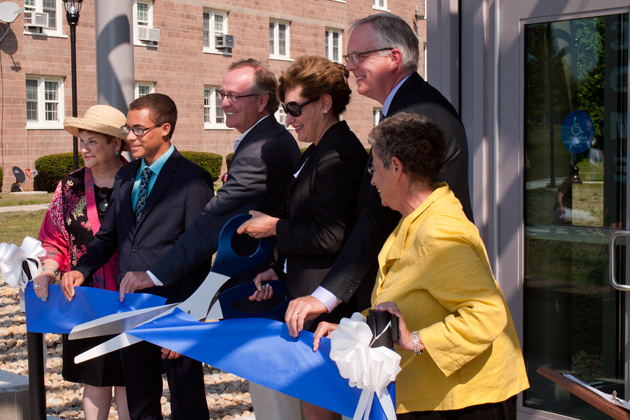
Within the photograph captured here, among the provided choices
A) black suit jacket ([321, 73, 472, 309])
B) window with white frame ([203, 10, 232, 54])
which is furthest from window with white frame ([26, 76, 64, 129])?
black suit jacket ([321, 73, 472, 309])

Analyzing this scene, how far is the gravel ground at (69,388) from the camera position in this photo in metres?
5.19

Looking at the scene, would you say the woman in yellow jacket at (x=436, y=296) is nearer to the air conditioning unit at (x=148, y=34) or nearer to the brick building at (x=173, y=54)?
the brick building at (x=173, y=54)

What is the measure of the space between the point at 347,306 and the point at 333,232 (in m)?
0.39

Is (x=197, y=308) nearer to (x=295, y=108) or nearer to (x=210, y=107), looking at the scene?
(x=295, y=108)

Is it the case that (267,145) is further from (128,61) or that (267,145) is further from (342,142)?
(128,61)

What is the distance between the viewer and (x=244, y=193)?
3.62 m

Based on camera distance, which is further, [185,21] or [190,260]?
[185,21]

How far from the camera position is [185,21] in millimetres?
28359

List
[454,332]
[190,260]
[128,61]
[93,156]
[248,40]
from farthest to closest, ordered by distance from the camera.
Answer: [248,40], [128,61], [93,156], [190,260], [454,332]

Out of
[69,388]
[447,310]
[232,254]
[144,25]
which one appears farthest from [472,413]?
[144,25]

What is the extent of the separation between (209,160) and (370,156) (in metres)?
24.9

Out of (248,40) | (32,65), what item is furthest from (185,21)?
(32,65)

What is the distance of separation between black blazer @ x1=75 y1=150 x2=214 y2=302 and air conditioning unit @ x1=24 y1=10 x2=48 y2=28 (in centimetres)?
2243

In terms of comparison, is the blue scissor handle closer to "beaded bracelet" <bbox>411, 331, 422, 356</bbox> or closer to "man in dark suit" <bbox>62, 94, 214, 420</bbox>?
"man in dark suit" <bbox>62, 94, 214, 420</bbox>
